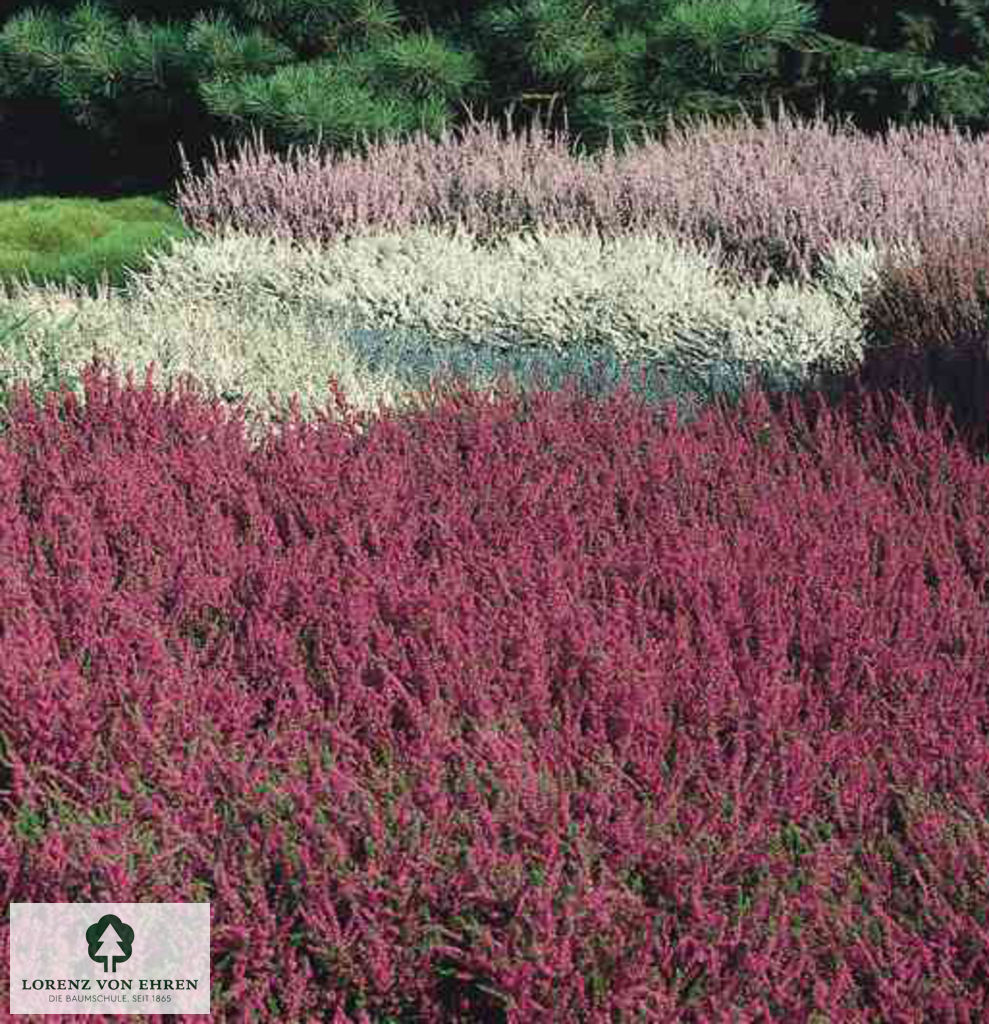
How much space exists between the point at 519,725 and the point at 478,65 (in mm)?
12374

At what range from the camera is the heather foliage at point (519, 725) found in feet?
6.97

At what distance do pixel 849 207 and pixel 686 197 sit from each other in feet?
3.38

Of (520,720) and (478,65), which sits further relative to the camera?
(478,65)

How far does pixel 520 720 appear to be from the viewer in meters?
2.69

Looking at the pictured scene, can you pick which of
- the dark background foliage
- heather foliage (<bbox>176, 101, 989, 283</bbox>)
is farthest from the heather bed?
the dark background foliage

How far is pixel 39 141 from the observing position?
63.1 ft

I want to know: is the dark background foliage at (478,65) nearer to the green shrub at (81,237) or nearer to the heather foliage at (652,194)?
the green shrub at (81,237)

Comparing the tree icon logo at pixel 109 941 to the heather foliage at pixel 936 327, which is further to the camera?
the heather foliage at pixel 936 327

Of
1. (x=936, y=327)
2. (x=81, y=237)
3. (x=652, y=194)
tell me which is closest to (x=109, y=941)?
(x=936, y=327)

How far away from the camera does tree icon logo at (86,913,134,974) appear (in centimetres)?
211

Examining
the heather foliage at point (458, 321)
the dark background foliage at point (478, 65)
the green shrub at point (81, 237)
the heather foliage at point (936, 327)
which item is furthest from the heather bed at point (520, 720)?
the dark background foliage at point (478, 65)

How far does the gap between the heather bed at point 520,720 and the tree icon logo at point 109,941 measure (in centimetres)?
5

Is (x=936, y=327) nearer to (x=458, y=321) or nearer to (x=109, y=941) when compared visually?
(x=458, y=321)

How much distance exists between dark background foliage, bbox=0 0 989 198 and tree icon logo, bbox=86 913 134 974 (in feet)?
35.4
